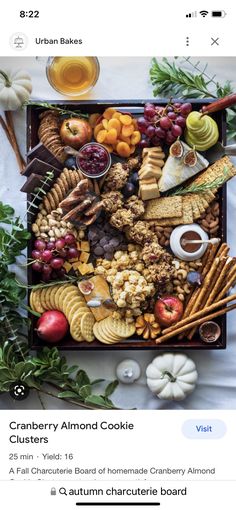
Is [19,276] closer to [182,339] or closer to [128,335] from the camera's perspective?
[128,335]

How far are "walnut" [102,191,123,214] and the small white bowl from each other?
0.48 ft

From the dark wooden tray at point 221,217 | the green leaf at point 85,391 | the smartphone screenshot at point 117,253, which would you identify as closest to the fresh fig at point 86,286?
the smartphone screenshot at point 117,253

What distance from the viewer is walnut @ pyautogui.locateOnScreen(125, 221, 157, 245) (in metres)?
1.40

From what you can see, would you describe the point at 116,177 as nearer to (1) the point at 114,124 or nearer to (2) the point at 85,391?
(1) the point at 114,124

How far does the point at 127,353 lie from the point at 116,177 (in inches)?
16.0

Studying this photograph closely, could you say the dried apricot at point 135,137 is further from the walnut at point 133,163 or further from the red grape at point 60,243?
the red grape at point 60,243

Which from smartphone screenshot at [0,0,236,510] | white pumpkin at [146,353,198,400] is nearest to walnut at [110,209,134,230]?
smartphone screenshot at [0,0,236,510]

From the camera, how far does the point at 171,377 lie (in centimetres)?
140
